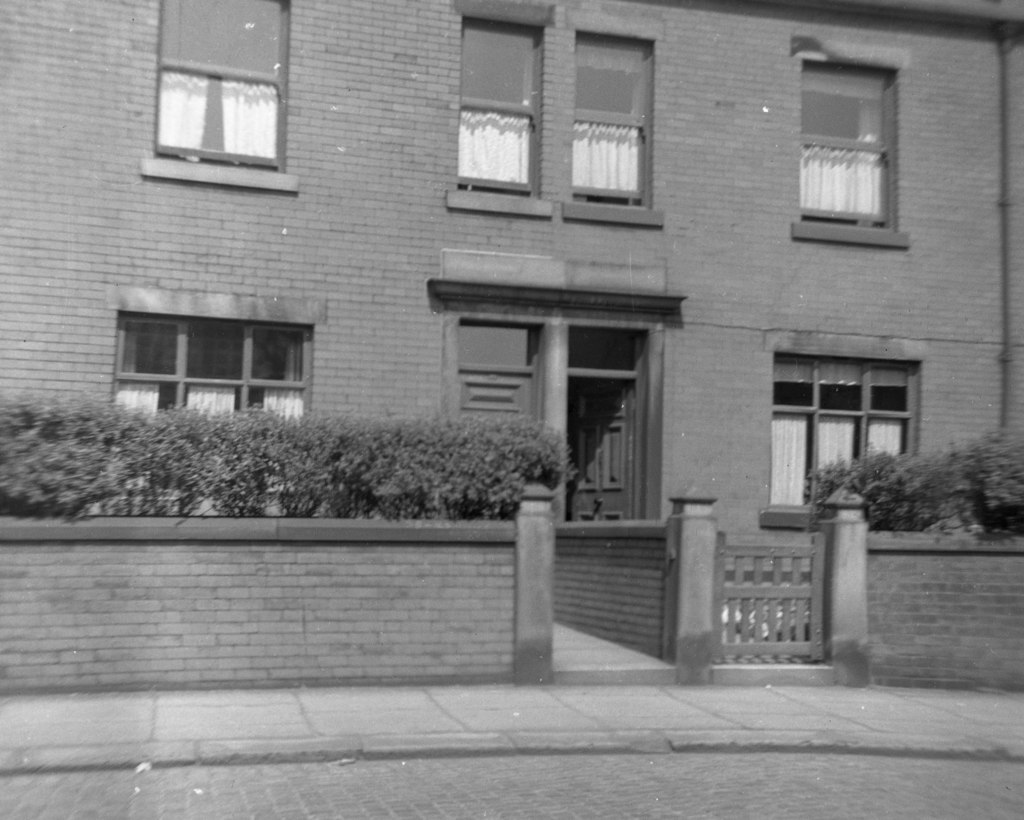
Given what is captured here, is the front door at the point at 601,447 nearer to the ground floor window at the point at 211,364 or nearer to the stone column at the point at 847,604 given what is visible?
the ground floor window at the point at 211,364

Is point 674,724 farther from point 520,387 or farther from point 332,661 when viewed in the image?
point 520,387

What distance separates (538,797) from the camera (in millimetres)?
6734

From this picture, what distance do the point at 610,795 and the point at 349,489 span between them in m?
3.94

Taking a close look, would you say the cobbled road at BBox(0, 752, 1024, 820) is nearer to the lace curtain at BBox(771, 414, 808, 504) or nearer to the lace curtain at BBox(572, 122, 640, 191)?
the lace curtain at BBox(771, 414, 808, 504)

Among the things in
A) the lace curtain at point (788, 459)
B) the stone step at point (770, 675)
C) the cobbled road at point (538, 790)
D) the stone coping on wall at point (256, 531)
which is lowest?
the cobbled road at point (538, 790)

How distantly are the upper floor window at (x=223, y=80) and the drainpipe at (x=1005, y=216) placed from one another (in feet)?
A: 28.2

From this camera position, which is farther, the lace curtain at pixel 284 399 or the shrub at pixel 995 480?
the lace curtain at pixel 284 399

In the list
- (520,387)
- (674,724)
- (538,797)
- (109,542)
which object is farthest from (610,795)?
(520,387)

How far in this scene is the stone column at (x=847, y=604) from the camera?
10.7 m

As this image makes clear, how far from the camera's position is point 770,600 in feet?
35.1

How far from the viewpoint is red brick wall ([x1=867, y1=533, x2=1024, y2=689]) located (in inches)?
424

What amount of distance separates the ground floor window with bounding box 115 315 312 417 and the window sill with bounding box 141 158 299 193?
141 centimetres

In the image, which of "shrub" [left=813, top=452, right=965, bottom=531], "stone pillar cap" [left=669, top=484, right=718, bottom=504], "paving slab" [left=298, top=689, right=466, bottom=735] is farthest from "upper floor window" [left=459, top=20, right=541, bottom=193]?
"paving slab" [left=298, top=689, right=466, bottom=735]

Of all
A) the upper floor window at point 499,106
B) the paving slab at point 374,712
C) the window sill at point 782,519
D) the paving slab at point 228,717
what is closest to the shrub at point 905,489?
the window sill at point 782,519
